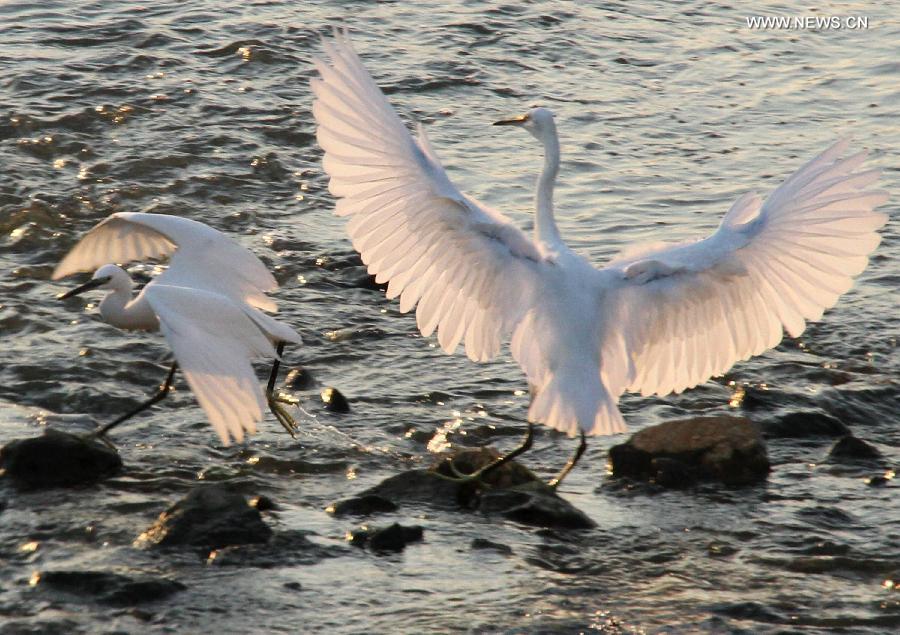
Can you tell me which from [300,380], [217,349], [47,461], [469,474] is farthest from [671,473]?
[47,461]

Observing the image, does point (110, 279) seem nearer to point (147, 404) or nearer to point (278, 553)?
point (147, 404)

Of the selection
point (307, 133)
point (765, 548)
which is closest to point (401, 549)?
point (765, 548)

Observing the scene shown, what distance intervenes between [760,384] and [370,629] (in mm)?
3335

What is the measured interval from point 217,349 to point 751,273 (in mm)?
2390

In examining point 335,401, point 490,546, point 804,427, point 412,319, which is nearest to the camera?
point 490,546

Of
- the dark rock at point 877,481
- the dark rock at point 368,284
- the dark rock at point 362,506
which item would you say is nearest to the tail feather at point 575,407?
the dark rock at point 362,506

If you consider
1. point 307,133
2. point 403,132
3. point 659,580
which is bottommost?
point 659,580

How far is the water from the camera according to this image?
17.6ft

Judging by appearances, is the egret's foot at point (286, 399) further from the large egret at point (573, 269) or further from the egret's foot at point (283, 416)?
the large egret at point (573, 269)

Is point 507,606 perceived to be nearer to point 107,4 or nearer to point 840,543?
point 840,543

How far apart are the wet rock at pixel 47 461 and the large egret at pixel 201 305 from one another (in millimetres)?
456

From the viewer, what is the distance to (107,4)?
13328 millimetres

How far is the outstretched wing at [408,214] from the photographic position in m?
6.02

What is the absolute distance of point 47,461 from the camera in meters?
6.06
